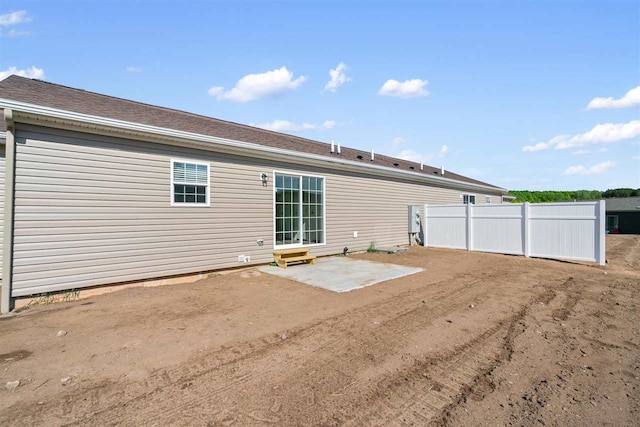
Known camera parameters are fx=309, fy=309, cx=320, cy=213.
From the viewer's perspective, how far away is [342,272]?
25.1 feet

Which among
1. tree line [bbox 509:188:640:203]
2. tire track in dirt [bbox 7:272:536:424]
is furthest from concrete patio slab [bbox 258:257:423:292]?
tree line [bbox 509:188:640:203]

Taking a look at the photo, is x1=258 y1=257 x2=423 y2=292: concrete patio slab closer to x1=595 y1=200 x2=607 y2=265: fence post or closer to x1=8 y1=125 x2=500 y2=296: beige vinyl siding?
x1=8 y1=125 x2=500 y2=296: beige vinyl siding

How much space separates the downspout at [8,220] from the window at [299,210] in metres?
5.26

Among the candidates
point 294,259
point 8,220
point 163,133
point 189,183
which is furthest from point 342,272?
point 8,220

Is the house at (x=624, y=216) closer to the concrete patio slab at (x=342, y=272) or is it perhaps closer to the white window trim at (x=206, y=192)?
the concrete patio slab at (x=342, y=272)

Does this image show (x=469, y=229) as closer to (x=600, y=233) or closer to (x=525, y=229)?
(x=525, y=229)

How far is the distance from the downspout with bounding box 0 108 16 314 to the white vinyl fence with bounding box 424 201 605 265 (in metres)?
12.9

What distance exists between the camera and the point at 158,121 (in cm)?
750

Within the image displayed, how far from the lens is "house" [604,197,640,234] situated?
29562 millimetres

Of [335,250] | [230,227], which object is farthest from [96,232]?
[335,250]

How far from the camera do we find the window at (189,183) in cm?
685

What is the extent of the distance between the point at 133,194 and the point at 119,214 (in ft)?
1.56

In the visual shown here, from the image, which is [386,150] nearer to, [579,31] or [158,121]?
[579,31]

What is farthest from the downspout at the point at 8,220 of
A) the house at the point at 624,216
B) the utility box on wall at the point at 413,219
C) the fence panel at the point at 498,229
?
the house at the point at 624,216
